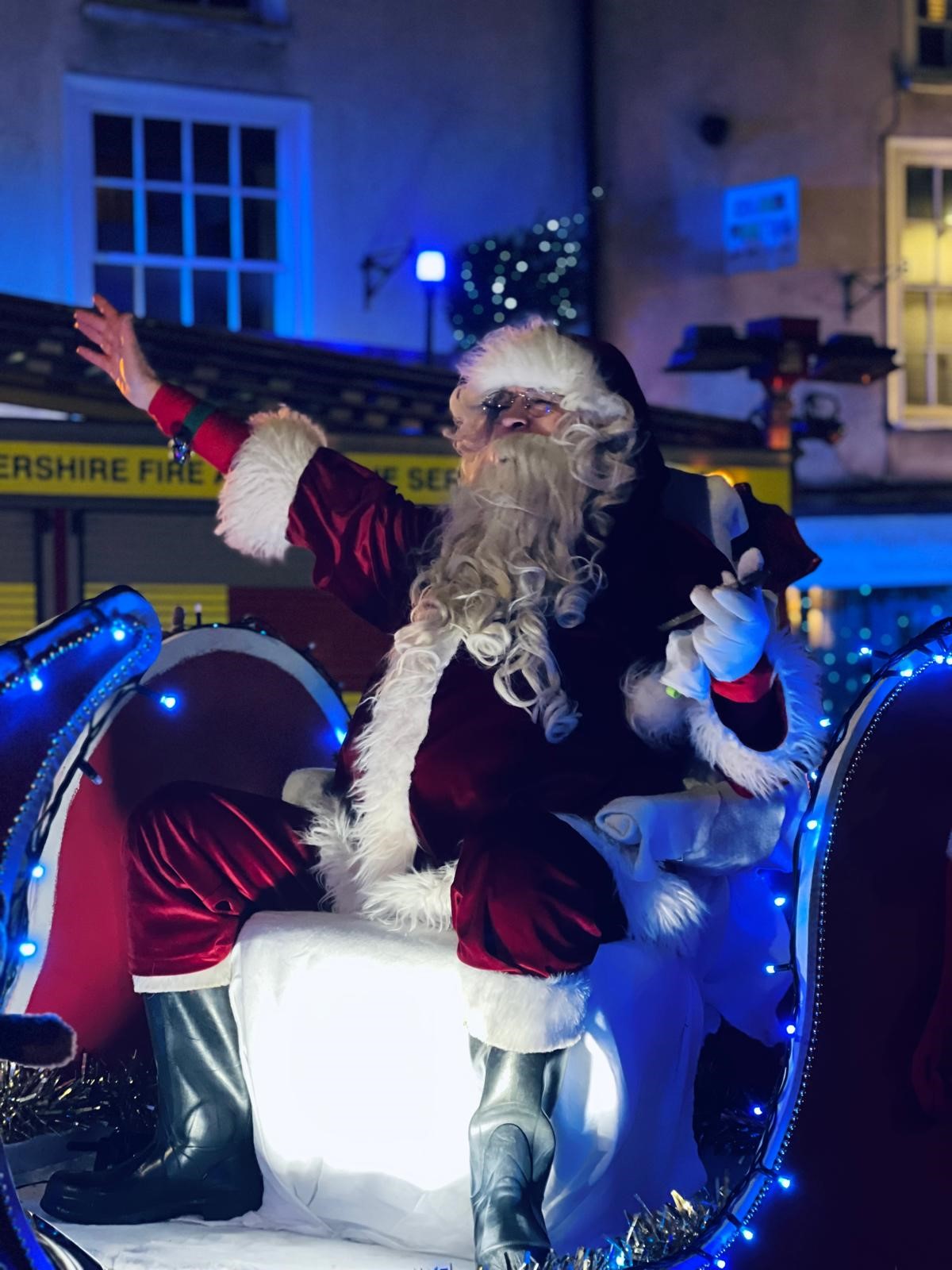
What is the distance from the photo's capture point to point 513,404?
7.70 ft

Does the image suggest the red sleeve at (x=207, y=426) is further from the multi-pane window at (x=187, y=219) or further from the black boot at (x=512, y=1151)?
the multi-pane window at (x=187, y=219)

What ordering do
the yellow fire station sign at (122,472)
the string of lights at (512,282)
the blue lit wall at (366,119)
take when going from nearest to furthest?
the yellow fire station sign at (122,472)
the blue lit wall at (366,119)
the string of lights at (512,282)

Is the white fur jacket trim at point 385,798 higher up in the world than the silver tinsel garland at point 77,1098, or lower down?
higher up

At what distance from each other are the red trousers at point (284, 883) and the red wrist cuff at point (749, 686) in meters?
0.28

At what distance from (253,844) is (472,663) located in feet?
1.34

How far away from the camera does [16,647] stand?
172 cm

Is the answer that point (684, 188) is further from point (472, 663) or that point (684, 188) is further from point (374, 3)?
point (472, 663)

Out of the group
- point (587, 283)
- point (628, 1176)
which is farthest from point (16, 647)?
point (587, 283)

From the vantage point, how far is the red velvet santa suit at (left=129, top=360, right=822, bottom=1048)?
1927 mm

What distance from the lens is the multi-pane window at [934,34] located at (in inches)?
372

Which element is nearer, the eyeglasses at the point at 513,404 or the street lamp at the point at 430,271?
the eyeglasses at the point at 513,404

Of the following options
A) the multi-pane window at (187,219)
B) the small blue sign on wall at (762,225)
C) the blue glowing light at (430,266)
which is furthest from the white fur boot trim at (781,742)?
the small blue sign on wall at (762,225)

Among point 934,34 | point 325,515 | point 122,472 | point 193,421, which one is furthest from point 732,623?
point 934,34

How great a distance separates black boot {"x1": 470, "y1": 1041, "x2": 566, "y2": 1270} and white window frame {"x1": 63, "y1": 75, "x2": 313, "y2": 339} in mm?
7108
